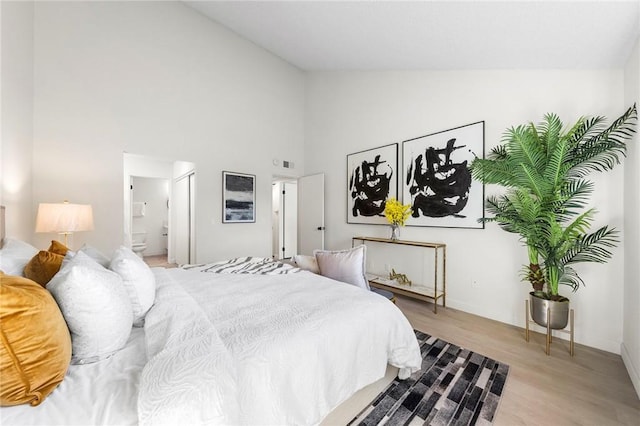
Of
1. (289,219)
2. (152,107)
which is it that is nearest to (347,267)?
(152,107)

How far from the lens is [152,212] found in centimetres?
642

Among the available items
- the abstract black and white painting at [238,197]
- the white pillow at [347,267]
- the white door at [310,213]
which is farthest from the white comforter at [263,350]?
the white door at [310,213]

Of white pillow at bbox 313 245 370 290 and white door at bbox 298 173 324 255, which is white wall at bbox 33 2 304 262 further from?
white pillow at bbox 313 245 370 290

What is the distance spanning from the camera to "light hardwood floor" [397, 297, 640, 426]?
1.45m

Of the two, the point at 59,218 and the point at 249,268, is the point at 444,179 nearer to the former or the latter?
the point at 249,268

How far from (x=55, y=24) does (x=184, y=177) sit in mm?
2538

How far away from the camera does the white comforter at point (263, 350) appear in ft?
2.50

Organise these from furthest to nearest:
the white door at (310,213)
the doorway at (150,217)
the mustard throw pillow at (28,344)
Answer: the doorway at (150,217)
the white door at (310,213)
the mustard throw pillow at (28,344)

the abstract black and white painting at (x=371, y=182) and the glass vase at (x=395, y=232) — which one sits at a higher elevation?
the abstract black and white painting at (x=371, y=182)

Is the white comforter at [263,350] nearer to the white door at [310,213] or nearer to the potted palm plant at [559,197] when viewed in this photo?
the potted palm plant at [559,197]

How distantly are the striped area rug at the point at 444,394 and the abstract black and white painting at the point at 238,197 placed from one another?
3.45m

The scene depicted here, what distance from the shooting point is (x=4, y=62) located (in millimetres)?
2004

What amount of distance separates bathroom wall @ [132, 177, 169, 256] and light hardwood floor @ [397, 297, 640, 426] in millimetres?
6447

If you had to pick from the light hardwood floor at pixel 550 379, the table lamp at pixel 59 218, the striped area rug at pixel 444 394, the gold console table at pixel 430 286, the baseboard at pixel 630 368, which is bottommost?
the light hardwood floor at pixel 550 379
